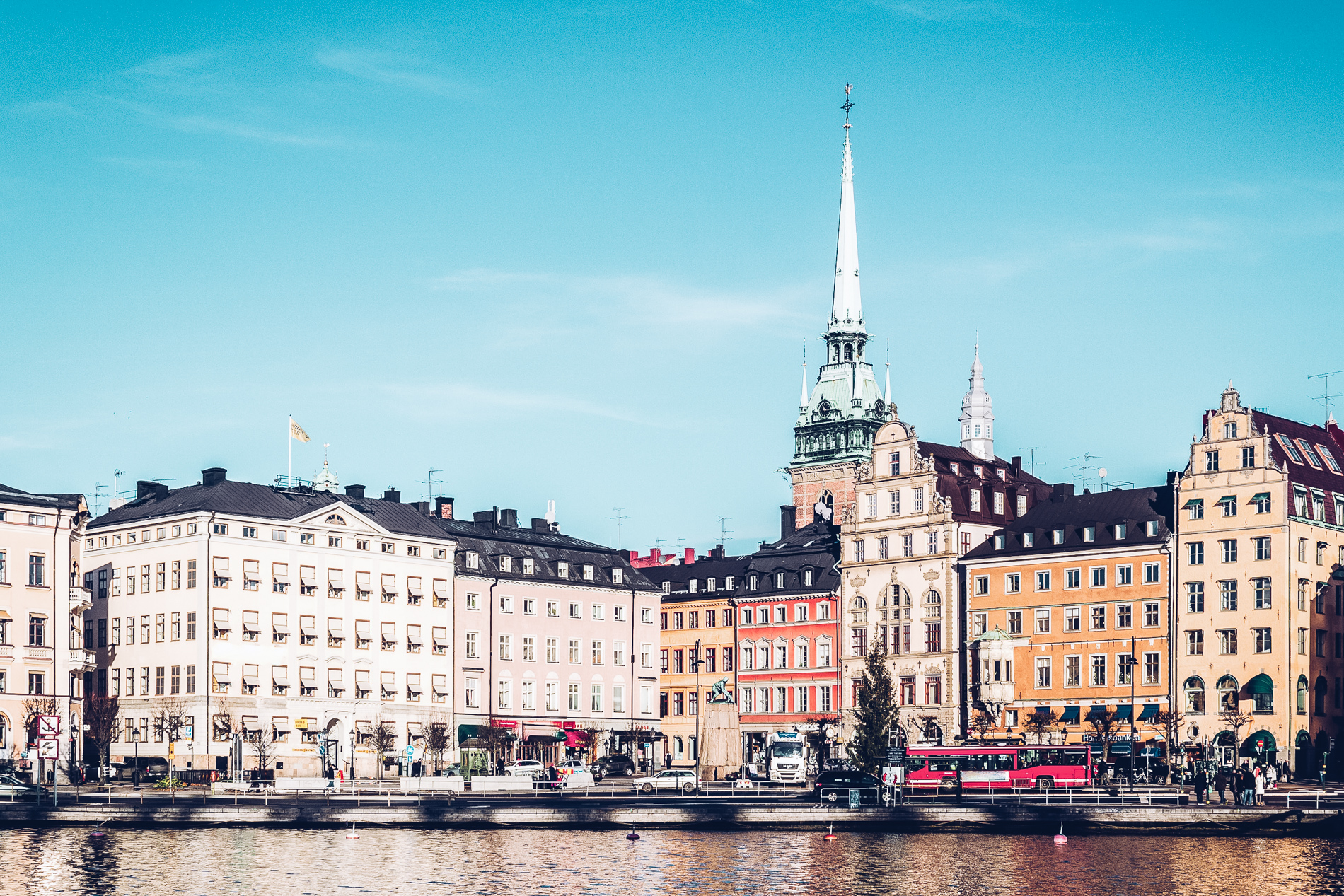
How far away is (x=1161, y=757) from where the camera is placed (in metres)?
135

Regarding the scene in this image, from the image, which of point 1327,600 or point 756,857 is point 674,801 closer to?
point 756,857

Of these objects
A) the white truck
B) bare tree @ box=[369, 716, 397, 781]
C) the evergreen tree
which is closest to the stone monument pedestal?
the white truck

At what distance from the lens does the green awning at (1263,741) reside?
132 meters

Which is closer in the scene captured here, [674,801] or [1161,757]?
[674,801]

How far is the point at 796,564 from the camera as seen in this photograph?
165m

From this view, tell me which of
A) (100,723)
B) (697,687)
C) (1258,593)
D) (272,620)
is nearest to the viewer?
(1258,593)

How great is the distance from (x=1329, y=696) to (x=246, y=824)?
71189 mm

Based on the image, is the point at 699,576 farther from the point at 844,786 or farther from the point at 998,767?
the point at 844,786

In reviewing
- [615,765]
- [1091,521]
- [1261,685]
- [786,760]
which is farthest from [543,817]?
[1091,521]

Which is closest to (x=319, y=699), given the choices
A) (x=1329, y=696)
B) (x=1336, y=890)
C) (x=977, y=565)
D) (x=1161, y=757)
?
(x=977, y=565)

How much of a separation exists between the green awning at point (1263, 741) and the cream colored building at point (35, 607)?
7042 cm

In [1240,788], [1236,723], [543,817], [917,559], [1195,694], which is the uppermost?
[917,559]

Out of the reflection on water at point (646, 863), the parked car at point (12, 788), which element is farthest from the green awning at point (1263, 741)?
the parked car at point (12, 788)

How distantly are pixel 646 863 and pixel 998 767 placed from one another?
115ft
